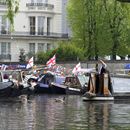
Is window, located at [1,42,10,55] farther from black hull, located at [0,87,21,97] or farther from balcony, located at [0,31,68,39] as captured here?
black hull, located at [0,87,21,97]

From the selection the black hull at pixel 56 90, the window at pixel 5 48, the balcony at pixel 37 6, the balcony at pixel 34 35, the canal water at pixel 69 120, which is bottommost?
the black hull at pixel 56 90

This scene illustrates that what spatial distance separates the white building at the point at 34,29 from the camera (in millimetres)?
102438

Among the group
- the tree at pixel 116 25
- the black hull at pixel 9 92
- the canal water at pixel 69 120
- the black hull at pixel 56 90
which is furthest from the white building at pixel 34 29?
the canal water at pixel 69 120

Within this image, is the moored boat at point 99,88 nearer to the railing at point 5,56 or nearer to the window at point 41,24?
the railing at point 5,56

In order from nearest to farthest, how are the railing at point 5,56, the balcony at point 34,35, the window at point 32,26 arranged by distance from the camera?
the railing at point 5,56 → the balcony at point 34,35 → the window at point 32,26

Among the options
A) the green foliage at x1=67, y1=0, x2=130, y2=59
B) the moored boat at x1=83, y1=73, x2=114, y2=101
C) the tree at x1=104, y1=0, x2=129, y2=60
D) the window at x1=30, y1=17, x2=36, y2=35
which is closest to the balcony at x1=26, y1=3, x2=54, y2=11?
the window at x1=30, y1=17, x2=36, y2=35

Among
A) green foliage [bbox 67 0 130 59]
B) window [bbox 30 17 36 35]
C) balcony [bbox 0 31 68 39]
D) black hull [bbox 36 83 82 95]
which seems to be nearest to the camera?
black hull [bbox 36 83 82 95]

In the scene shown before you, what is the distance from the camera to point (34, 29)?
10425cm

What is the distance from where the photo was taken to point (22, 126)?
2209cm

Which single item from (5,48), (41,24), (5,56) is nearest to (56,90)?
(5,56)

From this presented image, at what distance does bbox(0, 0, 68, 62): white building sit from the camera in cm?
10244

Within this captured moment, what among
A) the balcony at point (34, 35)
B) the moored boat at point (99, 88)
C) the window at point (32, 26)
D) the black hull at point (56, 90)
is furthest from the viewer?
the window at point (32, 26)

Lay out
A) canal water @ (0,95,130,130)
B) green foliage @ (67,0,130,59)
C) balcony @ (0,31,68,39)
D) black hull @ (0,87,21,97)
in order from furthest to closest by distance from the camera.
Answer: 1. balcony @ (0,31,68,39)
2. green foliage @ (67,0,130,59)
3. black hull @ (0,87,21,97)
4. canal water @ (0,95,130,130)

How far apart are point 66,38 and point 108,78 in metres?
66.7
